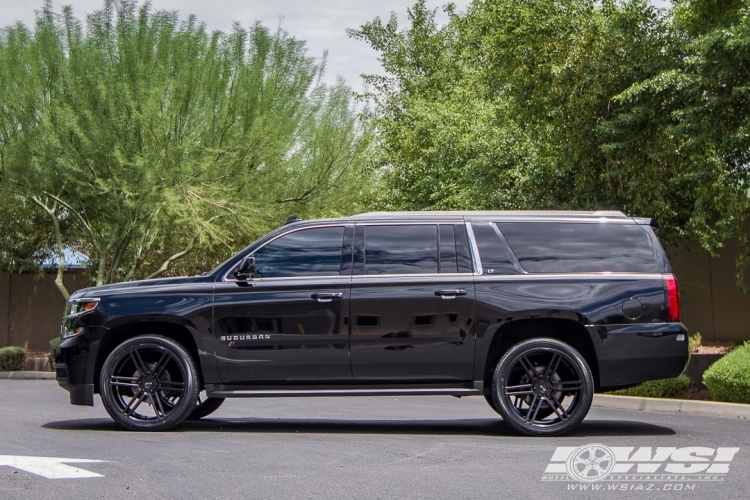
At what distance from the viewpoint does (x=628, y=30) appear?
1520 centimetres

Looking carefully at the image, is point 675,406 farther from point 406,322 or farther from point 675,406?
point 406,322

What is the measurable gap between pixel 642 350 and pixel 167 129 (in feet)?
41.1

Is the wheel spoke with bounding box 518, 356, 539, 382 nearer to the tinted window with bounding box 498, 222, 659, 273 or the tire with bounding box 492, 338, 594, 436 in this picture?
the tire with bounding box 492, 338, 594, 436

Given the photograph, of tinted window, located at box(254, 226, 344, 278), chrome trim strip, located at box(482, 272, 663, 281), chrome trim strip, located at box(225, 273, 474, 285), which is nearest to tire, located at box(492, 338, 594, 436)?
chrome trim strip, located at box(482, 272, 663, 281)

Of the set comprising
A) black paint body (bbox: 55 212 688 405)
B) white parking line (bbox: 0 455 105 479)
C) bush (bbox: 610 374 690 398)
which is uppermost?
black paint body (bbox: 55 212 688 405)

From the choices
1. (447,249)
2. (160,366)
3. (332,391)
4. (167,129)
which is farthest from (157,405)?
(167,129)

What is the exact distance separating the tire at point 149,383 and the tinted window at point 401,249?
1.89 metres

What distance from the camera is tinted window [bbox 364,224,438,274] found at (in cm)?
919

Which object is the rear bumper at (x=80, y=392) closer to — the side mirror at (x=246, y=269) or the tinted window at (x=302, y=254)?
the side mirror at (x=246, y=269)

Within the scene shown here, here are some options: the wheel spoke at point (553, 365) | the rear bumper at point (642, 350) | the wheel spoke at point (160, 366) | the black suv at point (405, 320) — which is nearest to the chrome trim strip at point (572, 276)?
the black suv at point (405, 320)

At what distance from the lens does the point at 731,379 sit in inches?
463

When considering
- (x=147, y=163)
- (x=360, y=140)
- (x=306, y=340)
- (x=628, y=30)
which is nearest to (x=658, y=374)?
(x=306, y=340)

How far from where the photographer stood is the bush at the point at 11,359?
22.4 meters

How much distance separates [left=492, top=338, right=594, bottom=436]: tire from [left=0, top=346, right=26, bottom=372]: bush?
1629 centimetres
